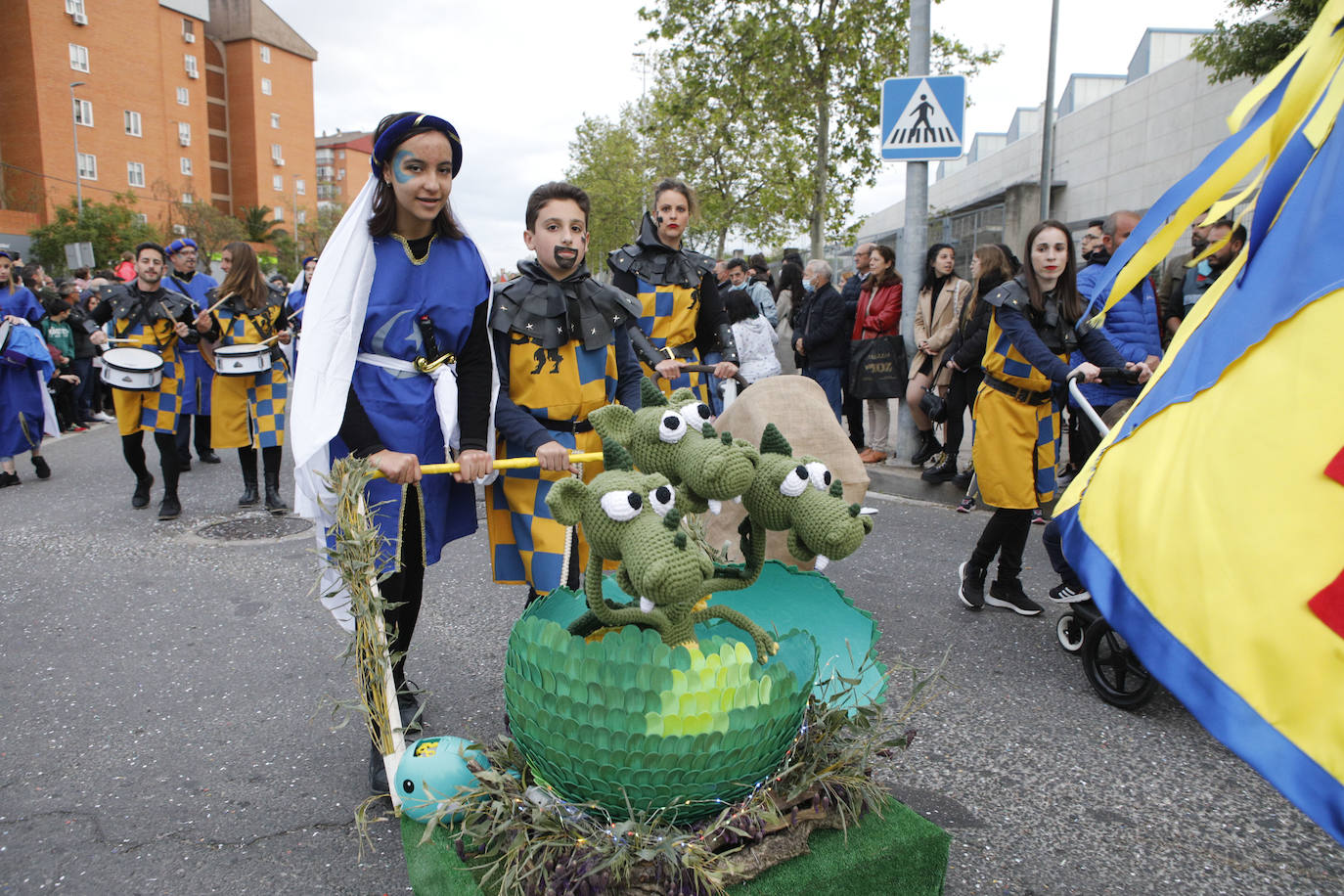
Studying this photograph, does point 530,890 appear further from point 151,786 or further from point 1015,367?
point 1015,367

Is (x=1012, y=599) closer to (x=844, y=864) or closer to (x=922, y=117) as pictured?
(x=844, y=864)

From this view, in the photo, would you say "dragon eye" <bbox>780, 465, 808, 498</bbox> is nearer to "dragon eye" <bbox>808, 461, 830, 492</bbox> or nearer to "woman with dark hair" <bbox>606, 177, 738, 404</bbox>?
"dragon eye" <bbox>808, 461, 830, 492</bbox>

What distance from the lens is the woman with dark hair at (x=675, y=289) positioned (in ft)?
15.6

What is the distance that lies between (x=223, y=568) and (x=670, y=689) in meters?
4.61

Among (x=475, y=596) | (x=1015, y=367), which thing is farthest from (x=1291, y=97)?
(x=475, y=596)

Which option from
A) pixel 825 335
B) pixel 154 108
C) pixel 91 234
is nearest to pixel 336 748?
pixel 825 335

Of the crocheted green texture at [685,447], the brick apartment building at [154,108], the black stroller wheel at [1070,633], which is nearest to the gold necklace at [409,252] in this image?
the crocheted green texture at [685,447]

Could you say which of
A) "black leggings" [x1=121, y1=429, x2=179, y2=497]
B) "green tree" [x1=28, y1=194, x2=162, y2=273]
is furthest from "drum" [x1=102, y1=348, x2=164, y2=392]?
"green tree" [x1=28, y1=194, x2=162, y2=273]

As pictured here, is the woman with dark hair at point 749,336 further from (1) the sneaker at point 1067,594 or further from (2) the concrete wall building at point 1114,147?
(2) the concrete wall building at point 1114,147

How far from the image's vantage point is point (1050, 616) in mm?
4441

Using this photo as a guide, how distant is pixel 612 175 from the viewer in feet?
99.2

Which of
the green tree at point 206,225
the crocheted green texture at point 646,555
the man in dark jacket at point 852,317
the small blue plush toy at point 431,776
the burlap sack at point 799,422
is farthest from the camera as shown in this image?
the green tree at point 206,225

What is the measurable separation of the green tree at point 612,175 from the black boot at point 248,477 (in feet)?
70.8

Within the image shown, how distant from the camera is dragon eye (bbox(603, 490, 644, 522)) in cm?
175
